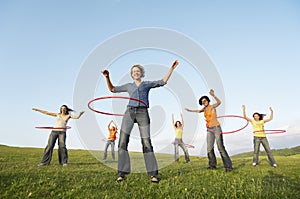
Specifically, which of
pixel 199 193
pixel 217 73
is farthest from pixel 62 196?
pixel 217 73

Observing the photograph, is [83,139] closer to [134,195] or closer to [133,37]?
[133,37]

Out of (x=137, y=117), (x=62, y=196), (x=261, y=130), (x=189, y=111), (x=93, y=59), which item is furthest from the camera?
(x=261, y=130)

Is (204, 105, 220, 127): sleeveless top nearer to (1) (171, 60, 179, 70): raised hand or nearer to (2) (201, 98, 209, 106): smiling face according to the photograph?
(2) (201, 98, 209, 106): smiling face

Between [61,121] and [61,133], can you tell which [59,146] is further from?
[61,121]

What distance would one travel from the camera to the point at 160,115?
35.8ft

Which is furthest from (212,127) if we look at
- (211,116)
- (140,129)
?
(140,129)

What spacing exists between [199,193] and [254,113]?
1029 centimetres

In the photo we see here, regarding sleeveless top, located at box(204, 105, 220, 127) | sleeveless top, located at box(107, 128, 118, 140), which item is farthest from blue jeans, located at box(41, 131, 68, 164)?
sleeveless top, located at box(204, 105, 220, 127)

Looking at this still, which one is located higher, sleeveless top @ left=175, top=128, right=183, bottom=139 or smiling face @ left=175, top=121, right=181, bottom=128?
smiling face @ left=175, top=121, right=181, bottom=128

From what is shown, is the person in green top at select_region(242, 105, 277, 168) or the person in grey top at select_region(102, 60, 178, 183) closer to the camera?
the person in grey top at select_region(102, 60, 178, 183)

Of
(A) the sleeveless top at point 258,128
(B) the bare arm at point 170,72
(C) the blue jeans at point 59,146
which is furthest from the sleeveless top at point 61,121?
(A) the sleeveless top at point 258,128

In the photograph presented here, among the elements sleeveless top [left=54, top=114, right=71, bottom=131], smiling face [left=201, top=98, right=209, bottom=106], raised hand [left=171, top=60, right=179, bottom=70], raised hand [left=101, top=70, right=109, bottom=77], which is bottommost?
sleeveless top [left=54, top=114, right=71, bottom=131]

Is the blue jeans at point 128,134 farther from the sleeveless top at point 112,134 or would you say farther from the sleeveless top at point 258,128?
the sleeveless top at point 112,134

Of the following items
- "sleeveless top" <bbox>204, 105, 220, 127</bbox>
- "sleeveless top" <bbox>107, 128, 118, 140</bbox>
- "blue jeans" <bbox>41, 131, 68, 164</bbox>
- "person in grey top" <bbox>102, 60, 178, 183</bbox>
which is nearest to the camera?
"person in grey top" <bbox>102, 60, 178, 183</bbox>
